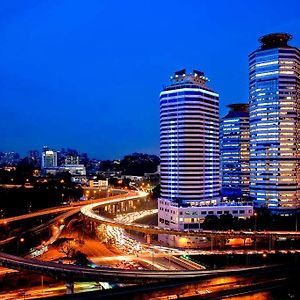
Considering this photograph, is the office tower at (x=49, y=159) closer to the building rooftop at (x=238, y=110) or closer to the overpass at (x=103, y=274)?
the building rooftop at (x=238, y=110)

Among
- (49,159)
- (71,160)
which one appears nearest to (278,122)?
(49,159)

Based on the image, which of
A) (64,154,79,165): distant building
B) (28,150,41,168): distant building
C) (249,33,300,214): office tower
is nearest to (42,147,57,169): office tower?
(64,154,79,165): distant building

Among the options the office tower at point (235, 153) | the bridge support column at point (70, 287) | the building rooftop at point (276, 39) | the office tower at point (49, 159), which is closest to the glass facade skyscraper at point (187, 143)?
the building rooftop at point (276, 39)

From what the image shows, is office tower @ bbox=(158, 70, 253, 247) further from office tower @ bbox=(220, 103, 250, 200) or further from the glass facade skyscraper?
office tower @ bbox=(220, 103, 250, 200)

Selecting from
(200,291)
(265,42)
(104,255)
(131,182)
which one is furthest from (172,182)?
(131,182)

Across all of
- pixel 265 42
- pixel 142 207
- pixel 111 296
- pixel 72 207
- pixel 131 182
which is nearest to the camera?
pixel 111 296

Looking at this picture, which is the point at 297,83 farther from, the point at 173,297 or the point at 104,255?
the point at 173,297

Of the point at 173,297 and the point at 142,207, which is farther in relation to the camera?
the point at 142,207

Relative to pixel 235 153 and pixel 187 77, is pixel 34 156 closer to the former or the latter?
pixel 235 153
